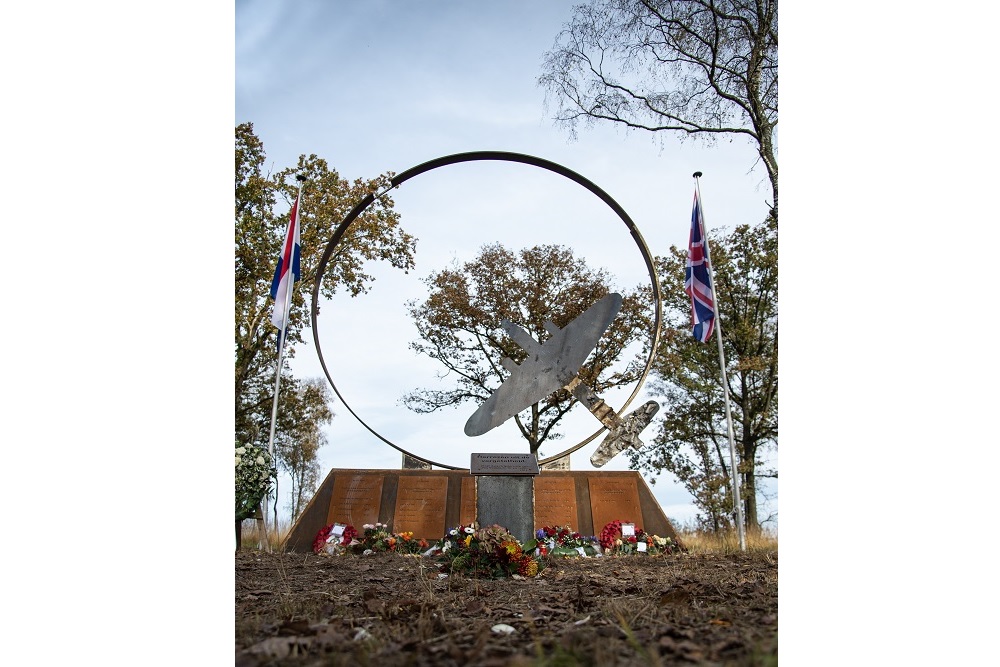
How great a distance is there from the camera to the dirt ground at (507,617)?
6.25ft

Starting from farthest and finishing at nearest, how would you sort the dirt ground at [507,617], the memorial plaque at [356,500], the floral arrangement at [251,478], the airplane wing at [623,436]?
1. the memorial plaque at [356,500]
2. the airplane wing at [623,436]
3. the floral arrangement at [251,478]
4. the dirt ground at [507,617]

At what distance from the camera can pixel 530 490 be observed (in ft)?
19.6

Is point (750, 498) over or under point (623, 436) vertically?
under

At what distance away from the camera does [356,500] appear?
7.36 metres

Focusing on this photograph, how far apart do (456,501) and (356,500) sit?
1.04m

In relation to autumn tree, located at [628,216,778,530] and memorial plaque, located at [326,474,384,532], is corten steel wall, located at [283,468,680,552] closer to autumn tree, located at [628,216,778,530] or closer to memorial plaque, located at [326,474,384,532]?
memorial plaque, located at [326,474,384,532]

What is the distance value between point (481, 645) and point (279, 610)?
4.29 ft

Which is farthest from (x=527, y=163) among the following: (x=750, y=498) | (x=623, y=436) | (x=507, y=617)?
(x=750, y=498)

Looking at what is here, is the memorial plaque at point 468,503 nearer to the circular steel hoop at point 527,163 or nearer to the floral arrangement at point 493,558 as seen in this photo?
the circular steel hoop at point 527,163

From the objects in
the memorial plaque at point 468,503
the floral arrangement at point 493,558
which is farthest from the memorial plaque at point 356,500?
the floral arrangement at point 493,558

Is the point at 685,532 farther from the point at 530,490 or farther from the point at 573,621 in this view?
the point at 573,621

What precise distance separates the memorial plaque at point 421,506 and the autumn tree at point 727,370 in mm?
4374

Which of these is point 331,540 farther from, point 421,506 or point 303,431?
point 303,431

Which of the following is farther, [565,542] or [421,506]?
[421,506]
